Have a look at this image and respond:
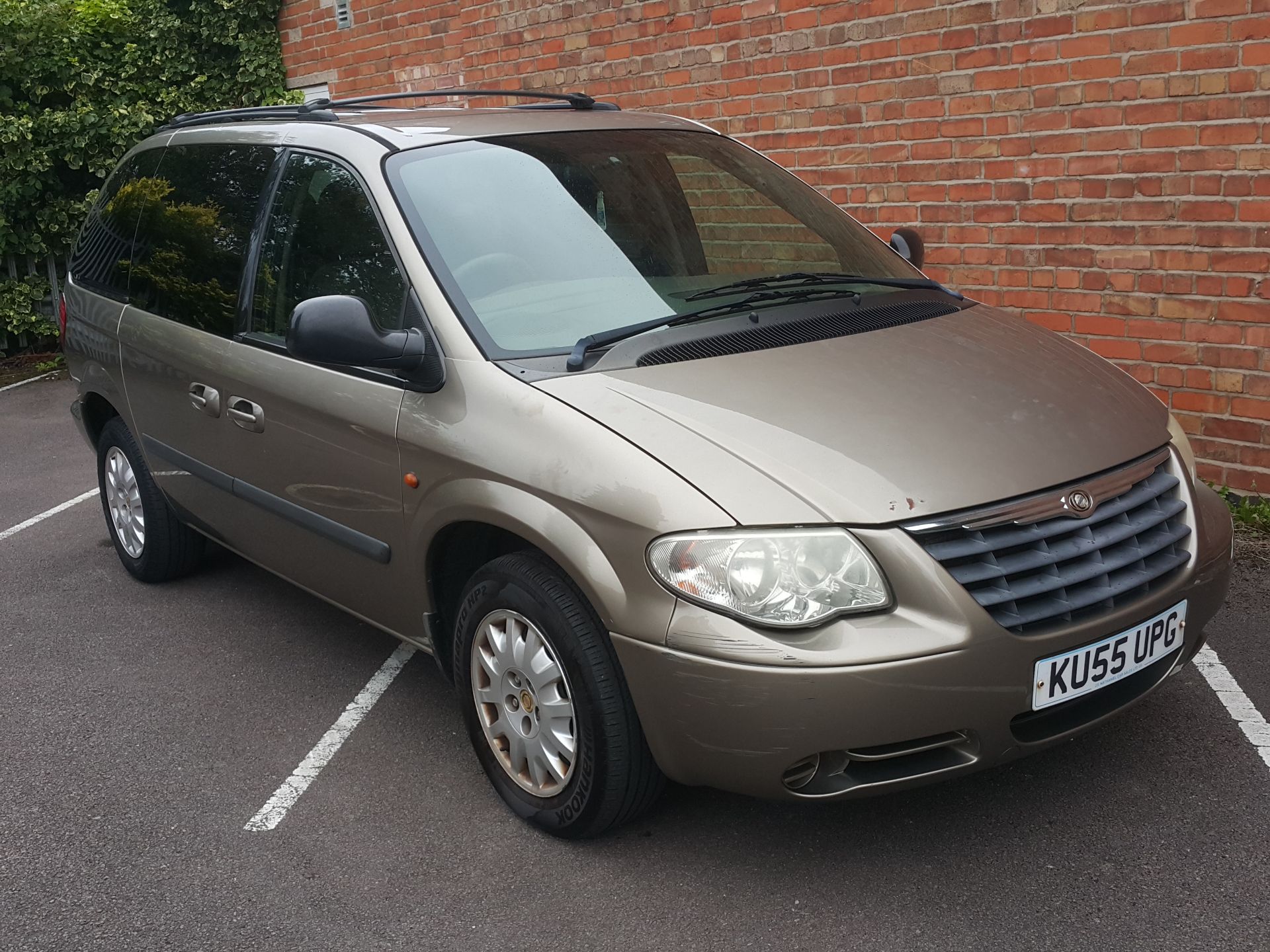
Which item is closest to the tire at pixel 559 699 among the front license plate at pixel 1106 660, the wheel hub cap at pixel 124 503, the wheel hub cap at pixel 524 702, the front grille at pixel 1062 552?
the wheel hub cap at pixel 524 702

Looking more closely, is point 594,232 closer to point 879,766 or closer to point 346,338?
point 346,338

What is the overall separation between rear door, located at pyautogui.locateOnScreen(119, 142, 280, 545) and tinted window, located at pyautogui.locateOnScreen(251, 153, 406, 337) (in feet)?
0.55

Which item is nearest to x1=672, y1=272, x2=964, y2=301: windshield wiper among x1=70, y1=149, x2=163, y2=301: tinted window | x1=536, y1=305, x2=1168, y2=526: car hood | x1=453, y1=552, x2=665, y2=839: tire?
x1=536, y1=305, x2=1168, y2=526: car hood

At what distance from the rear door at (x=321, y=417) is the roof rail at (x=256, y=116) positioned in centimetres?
26

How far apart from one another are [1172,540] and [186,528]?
12.5ft

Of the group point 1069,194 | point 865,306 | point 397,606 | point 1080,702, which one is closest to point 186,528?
point 397,606

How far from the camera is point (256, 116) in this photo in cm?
460

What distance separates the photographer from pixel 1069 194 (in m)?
5.61

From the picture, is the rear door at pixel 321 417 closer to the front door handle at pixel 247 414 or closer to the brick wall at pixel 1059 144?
the front door handle at pixel 247 414

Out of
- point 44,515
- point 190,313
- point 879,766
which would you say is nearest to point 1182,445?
point 879,766

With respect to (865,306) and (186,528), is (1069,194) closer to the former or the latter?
(865,306)

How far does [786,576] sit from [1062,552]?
0.64m

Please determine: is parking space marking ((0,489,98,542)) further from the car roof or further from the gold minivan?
the car roof

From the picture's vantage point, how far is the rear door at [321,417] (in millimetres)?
3486
